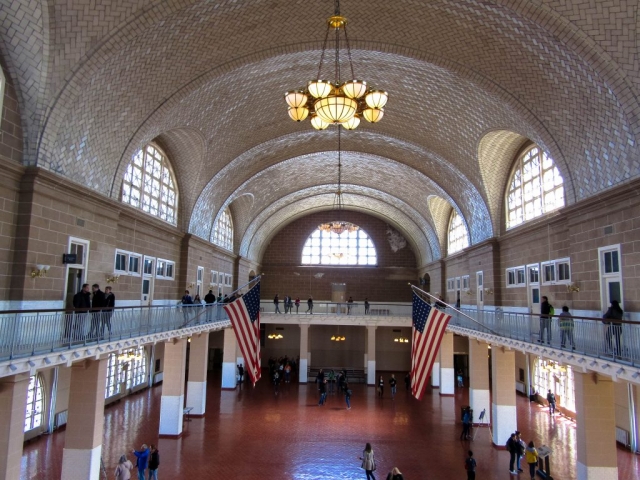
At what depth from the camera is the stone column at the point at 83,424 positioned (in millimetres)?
11711

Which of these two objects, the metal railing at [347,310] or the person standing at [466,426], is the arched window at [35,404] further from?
the metal railing at [347,310]

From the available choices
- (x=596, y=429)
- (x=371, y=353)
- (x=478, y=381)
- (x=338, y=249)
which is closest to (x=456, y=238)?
(x=371, y=353)

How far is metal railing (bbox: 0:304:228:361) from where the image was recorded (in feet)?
28.7

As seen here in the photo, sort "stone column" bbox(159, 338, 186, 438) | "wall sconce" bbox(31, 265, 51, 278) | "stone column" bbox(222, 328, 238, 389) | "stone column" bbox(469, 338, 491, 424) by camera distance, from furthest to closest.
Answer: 1. "stone column" bbox(222, 328, 238, 389)
2. "stone column" bbox(469, 338, 491, 424)
3. "stone column" bbox(159, 338, 186, 438)
4. "wall sconce" bbox(31, 265, 51, 278)

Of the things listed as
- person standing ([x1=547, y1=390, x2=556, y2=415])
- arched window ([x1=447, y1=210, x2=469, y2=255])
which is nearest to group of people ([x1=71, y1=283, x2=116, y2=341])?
person standing ([x1=547, y1=390, x2=556, y2=415])

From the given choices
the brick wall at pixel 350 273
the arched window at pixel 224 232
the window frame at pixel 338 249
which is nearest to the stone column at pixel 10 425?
the arched window at pixel 224 232

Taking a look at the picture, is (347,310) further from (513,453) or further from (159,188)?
(513,453)

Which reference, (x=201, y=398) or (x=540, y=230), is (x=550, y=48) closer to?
(x=540, y=230)

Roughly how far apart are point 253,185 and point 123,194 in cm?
1197

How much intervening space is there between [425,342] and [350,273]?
29845mm

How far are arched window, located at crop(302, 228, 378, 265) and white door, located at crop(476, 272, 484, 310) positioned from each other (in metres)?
17.2

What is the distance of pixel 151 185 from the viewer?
2036 centimetres

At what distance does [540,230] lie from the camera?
1847cm

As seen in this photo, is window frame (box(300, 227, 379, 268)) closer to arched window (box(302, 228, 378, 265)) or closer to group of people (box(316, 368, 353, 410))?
arched window (box(302, 228, 378, 265))
